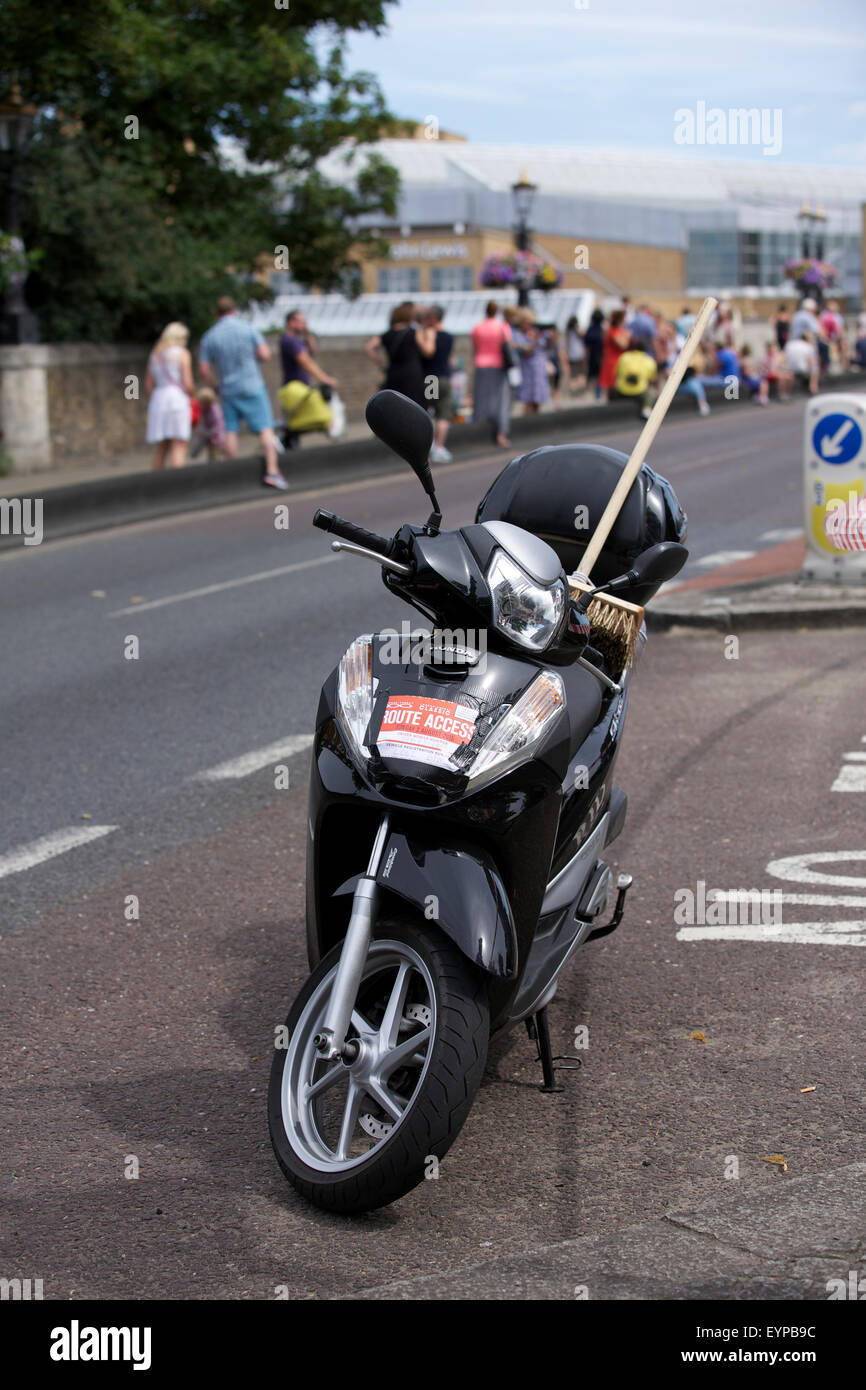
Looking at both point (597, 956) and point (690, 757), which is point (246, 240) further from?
point (597, 956)

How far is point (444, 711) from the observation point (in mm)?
3309

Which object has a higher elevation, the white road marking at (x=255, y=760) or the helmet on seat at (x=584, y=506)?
the helmet on seat at (x=584, y=506)

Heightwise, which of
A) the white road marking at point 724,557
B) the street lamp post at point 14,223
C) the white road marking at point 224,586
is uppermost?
the street lamp post at point 14,223

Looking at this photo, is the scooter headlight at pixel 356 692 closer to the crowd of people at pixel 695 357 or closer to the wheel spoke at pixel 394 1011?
the wheel spoke at pixel 394 1011

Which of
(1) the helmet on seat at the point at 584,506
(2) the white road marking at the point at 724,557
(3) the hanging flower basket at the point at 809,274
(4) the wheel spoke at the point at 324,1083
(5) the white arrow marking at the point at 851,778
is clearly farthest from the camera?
(3) the hanging flower basket at the point at 809,274

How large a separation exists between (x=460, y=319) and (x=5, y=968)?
47.4m

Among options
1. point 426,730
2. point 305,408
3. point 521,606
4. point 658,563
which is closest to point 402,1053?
point 426,730

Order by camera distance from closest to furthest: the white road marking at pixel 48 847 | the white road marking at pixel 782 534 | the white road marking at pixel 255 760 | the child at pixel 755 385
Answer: the white road marking at pixel 48 847
the white road marking at pixel 255 760
the white road marking at pixel 782 534
the child at pixel 755 385

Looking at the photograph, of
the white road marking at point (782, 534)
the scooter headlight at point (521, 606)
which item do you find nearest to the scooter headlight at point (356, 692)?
the scooter headlight at point (521, 606)

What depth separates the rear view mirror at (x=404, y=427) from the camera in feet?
10.6

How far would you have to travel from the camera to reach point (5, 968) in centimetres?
473

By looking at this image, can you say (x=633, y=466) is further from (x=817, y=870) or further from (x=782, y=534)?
(x=782, y=534)

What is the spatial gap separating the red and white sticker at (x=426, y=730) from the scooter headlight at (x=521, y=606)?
0.61 ft

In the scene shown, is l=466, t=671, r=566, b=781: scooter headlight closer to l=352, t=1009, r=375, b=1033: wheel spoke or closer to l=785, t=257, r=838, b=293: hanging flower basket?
l=352, t=1009, r=375, b=1033: wheel spoke
